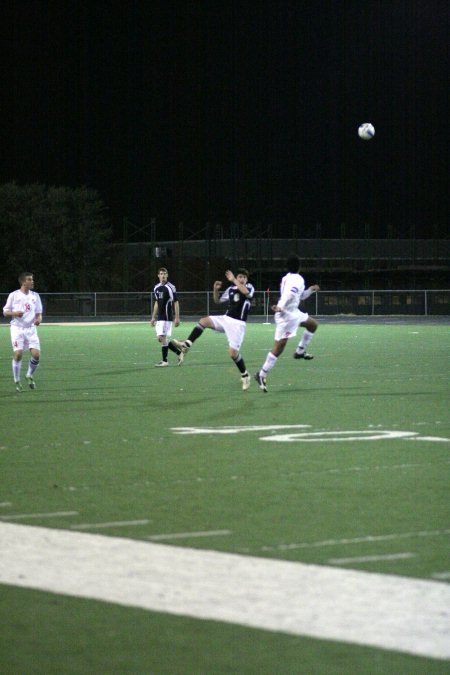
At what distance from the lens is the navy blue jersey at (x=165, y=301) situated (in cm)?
2859

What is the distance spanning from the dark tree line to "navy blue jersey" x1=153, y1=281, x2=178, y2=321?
214 feet

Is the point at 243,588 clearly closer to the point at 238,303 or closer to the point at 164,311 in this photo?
the point at 238,303

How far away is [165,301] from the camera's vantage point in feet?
93.9

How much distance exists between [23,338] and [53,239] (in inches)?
3059

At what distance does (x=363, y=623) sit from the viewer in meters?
5.74

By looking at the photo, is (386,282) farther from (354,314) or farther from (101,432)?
(101,432)

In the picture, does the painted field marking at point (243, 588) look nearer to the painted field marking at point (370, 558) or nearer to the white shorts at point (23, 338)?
the painted field marking at point (370, 558)

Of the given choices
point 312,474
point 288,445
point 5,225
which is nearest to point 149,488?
point 312,474

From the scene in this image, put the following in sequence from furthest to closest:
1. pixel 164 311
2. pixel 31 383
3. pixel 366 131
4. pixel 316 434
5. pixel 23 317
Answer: pixel 366 131 < pixel 164 311 < pixel 31 383 < pixel 23 317 < pixel 316 434

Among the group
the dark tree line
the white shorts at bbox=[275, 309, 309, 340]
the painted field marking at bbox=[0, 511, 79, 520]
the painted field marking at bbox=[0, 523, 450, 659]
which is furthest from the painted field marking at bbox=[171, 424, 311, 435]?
the dark tree line

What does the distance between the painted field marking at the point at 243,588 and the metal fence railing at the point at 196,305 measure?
215 ft

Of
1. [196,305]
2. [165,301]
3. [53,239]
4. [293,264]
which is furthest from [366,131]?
[53,239]

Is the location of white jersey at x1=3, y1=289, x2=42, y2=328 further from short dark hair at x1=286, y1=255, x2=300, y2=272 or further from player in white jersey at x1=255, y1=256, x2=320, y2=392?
short dark hair at x1=286, y1=255, x2=300, y2=272

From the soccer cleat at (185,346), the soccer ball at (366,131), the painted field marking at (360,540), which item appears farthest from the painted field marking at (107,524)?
the soccer ball at (366,131)
